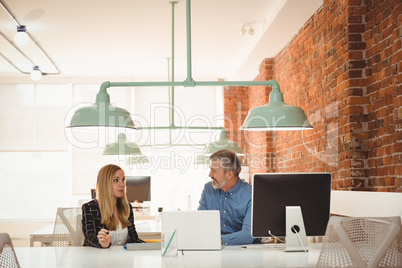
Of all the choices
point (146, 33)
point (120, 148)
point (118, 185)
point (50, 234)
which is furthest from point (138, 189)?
point (118, 185)

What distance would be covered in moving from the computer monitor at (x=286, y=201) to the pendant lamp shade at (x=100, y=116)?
932 millimetres

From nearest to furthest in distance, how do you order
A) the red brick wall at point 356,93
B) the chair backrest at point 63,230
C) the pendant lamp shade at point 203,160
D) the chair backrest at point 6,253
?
the chair backrest at point 6,253, the red brick wall at point 356,93, the chair backrest at point 63,230, the pendant lamp shade at point 203,160

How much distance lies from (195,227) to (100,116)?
90cm

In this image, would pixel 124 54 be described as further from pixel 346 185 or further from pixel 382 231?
pixel 382 231

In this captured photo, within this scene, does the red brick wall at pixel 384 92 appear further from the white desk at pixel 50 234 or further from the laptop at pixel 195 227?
the white desk at pixel 50 234

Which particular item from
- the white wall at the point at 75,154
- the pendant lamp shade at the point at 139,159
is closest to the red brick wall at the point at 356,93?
the pendant lamp shade at the point at 139,159

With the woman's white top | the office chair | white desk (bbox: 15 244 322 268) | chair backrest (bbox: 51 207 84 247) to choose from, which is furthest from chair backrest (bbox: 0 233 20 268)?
chair backrest (bbox: 51 207 84 247)

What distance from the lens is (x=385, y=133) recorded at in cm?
399

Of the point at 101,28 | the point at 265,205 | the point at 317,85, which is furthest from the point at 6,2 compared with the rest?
the point at 265,205

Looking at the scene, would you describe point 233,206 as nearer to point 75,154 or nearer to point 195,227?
point 195,227

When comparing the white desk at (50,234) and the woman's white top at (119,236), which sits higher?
the woman's white top at (119,236)

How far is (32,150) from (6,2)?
438 centimetres

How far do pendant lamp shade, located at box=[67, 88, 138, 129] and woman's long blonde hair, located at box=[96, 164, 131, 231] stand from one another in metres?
0.87

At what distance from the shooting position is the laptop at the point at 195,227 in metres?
3.22
